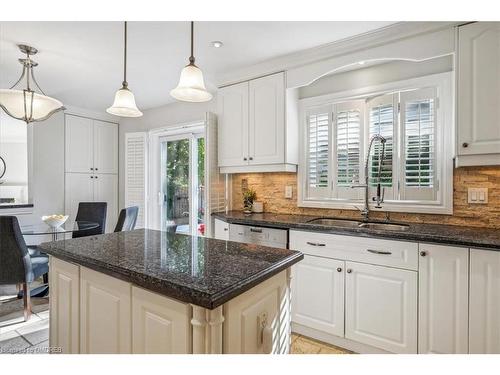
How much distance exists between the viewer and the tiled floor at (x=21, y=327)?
214 centimetres

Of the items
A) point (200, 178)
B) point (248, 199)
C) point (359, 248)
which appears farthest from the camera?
point (200, 178)

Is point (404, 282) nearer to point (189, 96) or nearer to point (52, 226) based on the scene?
point (189, 96)

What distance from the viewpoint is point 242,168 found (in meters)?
2.96

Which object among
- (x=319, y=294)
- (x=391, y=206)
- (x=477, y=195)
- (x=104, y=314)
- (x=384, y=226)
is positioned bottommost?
(x=319, y=294)

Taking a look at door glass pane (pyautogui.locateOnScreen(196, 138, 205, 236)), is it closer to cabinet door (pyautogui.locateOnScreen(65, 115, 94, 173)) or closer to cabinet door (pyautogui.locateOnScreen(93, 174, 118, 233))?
cabinet door (pyautogui.locateOnScreen(93, 174, 118, 233))

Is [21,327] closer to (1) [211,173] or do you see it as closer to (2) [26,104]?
(2) [26,104]

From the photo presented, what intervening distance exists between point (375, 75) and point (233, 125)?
4.68 feet

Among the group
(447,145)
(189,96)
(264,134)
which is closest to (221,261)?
(189,96)

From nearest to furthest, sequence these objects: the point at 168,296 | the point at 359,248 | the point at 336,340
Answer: the point at 168,296 → the point at 359,248 → the point at 336,340

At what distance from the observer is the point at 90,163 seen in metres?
4.46

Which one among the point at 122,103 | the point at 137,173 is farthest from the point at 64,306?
the point at 137,173

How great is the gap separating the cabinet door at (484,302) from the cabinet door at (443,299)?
32 mm

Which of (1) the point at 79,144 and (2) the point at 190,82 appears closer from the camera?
(2) the point at 190,82

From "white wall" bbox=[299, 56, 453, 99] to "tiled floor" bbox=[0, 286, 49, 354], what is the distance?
3.14 meters
